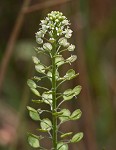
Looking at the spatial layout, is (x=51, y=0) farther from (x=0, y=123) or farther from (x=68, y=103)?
(x=0, y=123)

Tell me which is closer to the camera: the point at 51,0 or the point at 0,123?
the point at 51,0

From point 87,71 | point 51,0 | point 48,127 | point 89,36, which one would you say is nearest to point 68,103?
point 87,71

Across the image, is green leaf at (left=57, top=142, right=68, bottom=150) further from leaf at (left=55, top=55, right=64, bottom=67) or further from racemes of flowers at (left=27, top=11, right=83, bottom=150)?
leaf at (left=55, top=55, right=64, bottom=67)

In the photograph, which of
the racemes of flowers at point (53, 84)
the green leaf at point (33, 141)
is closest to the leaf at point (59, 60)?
the racemes of flowers at point (53, 84)

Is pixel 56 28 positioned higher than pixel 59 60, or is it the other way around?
pixel 56 28

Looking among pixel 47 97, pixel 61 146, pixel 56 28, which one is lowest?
pixel 61 146

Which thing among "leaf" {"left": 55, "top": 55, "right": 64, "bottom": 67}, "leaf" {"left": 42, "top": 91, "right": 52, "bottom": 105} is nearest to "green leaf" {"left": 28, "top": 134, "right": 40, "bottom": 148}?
"leaf" {"left": 42, "top": 91, "right": 52, "bottom": 105}

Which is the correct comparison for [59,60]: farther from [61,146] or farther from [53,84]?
[61,146]

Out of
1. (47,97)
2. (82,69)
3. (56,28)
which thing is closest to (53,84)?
(47,97)
